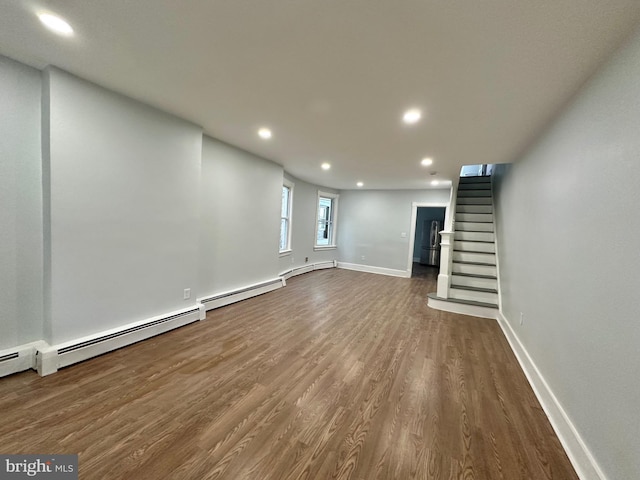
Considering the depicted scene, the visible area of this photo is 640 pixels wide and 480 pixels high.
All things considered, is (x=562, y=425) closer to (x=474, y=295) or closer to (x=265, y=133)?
(x=474, y=295)

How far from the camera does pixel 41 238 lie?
203 centimetres

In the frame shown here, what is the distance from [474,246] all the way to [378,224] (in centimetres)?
299

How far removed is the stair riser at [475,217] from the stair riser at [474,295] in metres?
1.70

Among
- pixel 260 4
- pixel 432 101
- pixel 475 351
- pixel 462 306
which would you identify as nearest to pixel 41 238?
pixel 260 4

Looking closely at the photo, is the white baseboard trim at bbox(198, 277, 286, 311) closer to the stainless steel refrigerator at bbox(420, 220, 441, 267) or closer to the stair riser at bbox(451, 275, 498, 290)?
the stair riser at bbox(451, 275, 498, 290)

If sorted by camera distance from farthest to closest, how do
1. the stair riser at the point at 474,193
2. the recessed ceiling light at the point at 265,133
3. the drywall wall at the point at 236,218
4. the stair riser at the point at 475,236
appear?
the stair riser at the point at 474,193, the stair riser at the point at 475,236, the drywall wall at the point at 236,218, the recessed ceiling light at the point at 265,133

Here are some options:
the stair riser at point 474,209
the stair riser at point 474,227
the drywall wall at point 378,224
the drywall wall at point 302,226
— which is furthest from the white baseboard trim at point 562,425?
the drywall wall at point 378,224

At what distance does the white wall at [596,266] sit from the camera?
3.81 ft

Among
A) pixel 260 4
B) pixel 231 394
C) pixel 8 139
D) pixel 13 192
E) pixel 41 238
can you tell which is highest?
pixel 260 4

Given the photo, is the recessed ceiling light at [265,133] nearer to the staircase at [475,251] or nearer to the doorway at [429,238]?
the staircase at [475,251]

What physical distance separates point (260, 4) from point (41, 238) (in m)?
2.48

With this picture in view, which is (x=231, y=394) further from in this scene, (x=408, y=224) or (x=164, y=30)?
(x=408, y=224)

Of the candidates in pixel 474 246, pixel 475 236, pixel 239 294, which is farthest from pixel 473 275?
pixel 239 294

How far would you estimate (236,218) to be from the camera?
12.7 feet
